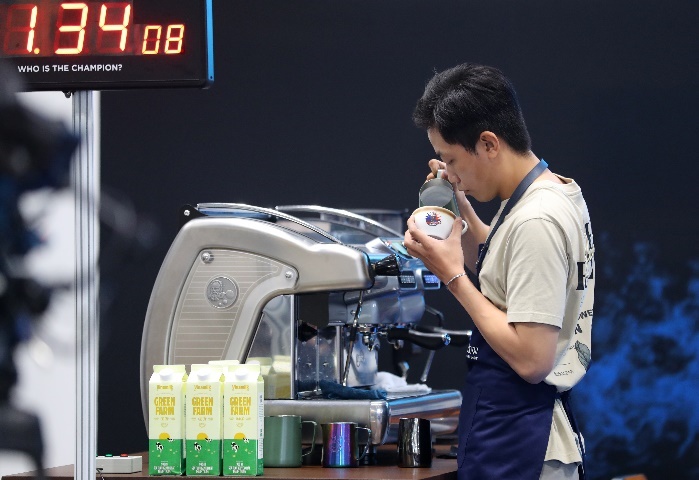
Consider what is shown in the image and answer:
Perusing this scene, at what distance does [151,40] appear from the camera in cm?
182

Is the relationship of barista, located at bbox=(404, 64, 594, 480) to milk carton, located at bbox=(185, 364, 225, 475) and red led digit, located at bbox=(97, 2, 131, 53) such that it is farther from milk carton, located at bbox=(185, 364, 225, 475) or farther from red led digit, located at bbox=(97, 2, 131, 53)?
red led digit, located at bbox=(97, 2, 131, 53)

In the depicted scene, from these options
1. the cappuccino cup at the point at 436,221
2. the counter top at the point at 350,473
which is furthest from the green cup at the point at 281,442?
the cappuccino cup at the point at 436,221

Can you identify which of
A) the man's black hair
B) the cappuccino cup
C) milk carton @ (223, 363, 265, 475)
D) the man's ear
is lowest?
milk carton @ (223, 363, 265, 475)

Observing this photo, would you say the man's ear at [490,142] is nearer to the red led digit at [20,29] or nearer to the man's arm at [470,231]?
the man's arm at [470,231]

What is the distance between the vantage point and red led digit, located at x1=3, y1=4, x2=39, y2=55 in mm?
1676

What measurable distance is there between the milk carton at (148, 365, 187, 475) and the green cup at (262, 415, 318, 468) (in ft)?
0.71

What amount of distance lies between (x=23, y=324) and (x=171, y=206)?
387 centimetres

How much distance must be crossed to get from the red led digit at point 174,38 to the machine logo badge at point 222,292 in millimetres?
812

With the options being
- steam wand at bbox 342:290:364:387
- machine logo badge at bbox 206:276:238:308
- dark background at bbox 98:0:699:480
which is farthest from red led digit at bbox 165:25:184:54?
dark background at bbox 98:0:699:480

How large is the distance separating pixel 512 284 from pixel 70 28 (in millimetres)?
922

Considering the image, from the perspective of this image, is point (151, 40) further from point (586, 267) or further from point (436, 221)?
point (586, 267)

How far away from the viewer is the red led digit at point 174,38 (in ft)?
5.97

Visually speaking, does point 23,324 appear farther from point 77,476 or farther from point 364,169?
point 364,169

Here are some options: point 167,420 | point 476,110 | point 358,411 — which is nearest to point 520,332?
point 476,110
